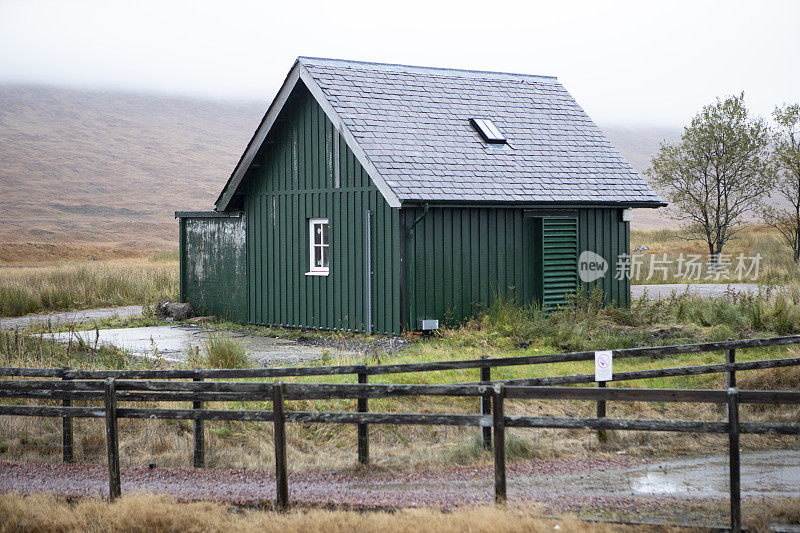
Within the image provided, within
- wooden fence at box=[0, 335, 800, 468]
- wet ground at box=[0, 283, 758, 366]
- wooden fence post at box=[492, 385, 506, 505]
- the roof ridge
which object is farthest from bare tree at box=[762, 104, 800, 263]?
wooden fence post at box=[492, 385, 506, 505]

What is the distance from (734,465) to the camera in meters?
6.82

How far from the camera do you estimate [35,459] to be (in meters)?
9.52

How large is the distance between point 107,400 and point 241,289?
40.9 ft

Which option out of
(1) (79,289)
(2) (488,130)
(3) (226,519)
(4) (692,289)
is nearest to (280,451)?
(3) (226,519)

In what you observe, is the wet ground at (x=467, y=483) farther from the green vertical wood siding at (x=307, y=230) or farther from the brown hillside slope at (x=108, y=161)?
the brown hillside slope at (x=108, y=161)

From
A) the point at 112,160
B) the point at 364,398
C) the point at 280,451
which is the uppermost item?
the point at 112,160

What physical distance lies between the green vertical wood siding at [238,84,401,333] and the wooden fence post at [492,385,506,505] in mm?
9087

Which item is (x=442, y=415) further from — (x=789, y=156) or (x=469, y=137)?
(x=789, y=156)

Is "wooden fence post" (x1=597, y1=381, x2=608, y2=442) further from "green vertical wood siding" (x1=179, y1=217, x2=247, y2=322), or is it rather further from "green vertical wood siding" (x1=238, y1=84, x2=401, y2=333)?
"green vertical wood siding" (x1=179, y1=217, x2=247, y2=322)

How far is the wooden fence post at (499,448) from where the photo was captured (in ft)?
23.7

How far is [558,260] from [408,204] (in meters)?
4.08

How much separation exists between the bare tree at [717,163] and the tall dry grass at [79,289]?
59.9 feet

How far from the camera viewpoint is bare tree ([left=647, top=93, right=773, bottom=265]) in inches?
1278

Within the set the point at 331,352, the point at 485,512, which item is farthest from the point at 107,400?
the point at 331,352
